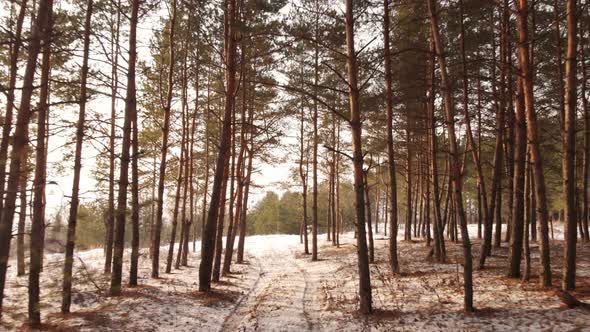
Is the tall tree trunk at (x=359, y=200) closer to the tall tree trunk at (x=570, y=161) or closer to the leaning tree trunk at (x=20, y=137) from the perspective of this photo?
the tall tree trunk at (x=570, y=161)

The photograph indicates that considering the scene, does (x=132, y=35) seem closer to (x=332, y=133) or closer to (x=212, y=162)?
(x=212, y=162)

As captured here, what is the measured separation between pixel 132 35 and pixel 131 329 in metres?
7.89

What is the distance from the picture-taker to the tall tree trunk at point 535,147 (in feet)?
28.0

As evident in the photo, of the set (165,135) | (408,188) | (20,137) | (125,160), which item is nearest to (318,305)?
(125,160)

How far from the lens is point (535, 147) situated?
28.2 feet

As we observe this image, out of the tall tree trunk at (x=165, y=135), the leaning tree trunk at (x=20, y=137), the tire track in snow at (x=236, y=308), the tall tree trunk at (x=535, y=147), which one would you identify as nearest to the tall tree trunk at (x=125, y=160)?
the tall tree trunk at (x=165, y=135)

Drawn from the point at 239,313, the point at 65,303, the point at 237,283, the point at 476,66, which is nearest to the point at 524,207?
the point at 476,66

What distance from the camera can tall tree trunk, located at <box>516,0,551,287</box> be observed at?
28.0 feet

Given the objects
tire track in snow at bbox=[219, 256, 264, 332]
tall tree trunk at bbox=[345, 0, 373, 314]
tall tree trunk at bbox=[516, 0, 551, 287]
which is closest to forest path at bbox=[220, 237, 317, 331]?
tire track in snow at bbox=[219, 256, 264, 332]

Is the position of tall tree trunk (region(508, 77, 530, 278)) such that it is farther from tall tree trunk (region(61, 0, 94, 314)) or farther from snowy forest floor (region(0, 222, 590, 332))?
tall tree trunk (region(61, 0, 94, 314))

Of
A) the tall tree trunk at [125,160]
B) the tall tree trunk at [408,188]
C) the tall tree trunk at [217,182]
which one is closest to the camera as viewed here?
the tall tree trunk at [125,160]

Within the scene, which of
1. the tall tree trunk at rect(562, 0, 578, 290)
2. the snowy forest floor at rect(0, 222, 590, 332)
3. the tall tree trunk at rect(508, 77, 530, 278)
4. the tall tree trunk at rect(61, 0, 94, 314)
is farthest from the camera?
the tall tree trunk at rect(508, 77, 530, 278)

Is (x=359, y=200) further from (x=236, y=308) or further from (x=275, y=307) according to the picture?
(x=236, y=308)

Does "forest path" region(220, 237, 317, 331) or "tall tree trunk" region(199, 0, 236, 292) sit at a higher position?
"tall tree trunk" region(199, 0, 236, 292)
